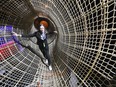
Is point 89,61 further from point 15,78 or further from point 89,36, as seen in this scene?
point 15,78

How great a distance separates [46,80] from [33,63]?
0.74 meters

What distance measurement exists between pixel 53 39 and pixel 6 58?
7.23ft

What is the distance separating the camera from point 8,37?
452 cm

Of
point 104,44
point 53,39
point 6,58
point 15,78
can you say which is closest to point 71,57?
point 104,44

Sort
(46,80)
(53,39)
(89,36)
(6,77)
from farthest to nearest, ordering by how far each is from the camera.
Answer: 1. (53,39)
2. (46,80)
3. (6,77)
4. (89,36)

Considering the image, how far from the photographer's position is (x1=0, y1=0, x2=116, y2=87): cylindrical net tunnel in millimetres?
2793

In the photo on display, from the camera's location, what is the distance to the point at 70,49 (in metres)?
3.66

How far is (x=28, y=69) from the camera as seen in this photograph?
13.0 feet

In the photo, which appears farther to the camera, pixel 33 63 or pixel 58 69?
pixel 33 63

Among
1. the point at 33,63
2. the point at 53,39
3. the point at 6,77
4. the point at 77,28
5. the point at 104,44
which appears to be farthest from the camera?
the point at 53,39

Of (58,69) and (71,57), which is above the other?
(71,57)

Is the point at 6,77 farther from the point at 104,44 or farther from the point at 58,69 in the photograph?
the point at 104,44

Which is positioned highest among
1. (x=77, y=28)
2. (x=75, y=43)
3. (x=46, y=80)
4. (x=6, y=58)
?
(x=77, y=28)

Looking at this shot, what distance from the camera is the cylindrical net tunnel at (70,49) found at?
9.16 ft
